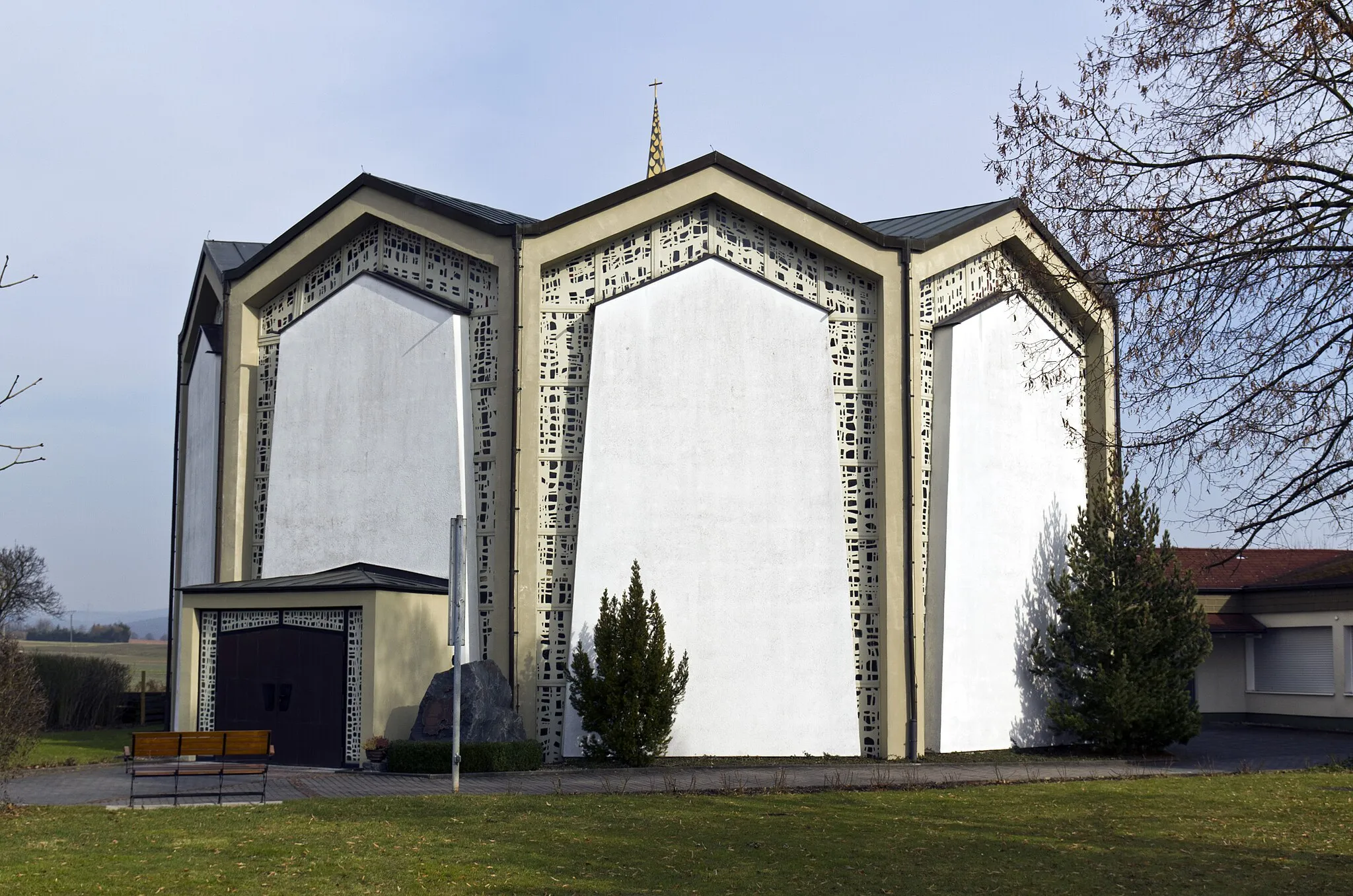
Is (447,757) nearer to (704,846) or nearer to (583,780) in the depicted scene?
(583,780)

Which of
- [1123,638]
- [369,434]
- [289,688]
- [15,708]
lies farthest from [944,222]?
[15,708]

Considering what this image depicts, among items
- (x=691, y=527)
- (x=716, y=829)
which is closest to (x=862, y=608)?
(x=691, y=527)

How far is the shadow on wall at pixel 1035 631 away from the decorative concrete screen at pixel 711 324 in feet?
Answer: 12.1

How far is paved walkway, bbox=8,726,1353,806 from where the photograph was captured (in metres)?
16.1

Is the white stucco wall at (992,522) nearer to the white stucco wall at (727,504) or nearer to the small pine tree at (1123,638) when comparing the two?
the small pine tree at (1123,638)

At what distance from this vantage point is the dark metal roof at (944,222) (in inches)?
929

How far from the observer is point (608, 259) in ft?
73.1

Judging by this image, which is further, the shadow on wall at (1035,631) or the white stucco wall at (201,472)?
the white stucco wall at (201,472)

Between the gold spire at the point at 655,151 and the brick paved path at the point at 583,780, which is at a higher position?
the gold spire at the point at 655,151

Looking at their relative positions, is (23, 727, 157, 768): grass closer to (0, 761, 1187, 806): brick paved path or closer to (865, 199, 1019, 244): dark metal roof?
(0, 761, 1187, 806): brick paved path

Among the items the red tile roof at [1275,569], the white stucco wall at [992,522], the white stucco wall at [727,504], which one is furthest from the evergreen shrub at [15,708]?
the red tile roof at [1275,569]

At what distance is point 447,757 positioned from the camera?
18250 millimetres

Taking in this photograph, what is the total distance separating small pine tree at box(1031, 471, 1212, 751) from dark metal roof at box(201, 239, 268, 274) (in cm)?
1806

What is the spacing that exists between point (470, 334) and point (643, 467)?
3925 millimetres
